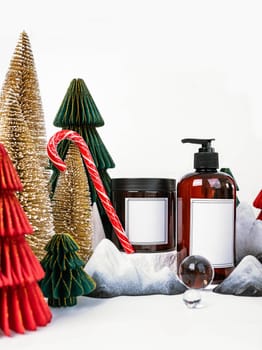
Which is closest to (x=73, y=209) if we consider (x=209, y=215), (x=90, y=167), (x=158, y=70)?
(x=90, y=167)

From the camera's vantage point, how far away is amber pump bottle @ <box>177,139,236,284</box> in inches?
22.8

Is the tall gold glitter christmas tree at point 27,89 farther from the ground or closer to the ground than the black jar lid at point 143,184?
farther from the ground

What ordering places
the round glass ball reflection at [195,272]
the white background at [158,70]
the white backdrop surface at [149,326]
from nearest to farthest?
1. the white backdrop surface at [149,326]
2. the round glass ball reflection at [195,272]
3. the white background at [158,70]

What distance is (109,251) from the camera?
1.79 ft

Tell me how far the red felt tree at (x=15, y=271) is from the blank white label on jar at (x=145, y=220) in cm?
23

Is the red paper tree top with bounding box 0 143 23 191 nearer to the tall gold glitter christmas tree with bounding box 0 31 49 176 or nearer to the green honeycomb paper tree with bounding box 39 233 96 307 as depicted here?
→ the green honeycomb paper tree with bounding box 39 233 96 307

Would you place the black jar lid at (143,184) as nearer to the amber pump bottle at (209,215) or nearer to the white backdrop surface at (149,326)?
the amber pump bottle at (209,215)

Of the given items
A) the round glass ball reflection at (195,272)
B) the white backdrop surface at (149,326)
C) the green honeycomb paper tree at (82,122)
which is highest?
the green honeycomb paper tree at (82,122)

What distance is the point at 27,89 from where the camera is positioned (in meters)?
0.60

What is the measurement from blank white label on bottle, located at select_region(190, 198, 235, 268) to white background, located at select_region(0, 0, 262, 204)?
26 cm

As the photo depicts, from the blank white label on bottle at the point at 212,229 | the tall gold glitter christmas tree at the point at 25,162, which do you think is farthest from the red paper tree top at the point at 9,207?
the blank white label on bottle at the point at 212,229

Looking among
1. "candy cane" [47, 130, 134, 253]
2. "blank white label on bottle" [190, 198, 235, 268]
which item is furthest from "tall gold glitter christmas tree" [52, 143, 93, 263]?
"blank white label on bottle" [190, 198, 235, 268]

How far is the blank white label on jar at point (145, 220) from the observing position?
24.6 inches

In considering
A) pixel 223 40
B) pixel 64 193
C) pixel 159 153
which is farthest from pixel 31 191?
pixel 223 40
